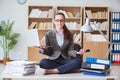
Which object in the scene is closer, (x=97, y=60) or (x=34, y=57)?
(x=97, y=60)

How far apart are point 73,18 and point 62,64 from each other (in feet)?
10.2

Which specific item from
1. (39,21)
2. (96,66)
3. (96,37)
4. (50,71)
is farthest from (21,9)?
(96,66)

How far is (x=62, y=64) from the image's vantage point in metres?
3.82

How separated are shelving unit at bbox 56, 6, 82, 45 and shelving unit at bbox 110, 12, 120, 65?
2.68 ft

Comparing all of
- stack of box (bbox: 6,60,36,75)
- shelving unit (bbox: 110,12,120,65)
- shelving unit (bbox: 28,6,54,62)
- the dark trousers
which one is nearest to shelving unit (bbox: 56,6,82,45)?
shelving unit (bbox: 28,6,54,62)

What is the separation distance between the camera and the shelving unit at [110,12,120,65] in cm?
684

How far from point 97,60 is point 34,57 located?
3482mm

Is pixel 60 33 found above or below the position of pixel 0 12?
below

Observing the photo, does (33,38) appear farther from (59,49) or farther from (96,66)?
(96,66)

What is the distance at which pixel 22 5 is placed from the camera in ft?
23.0

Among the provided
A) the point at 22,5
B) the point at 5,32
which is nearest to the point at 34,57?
the point at 5,32

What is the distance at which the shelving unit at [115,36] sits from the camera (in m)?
6.84

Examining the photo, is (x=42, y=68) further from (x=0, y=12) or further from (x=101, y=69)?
(x=0, y=12)

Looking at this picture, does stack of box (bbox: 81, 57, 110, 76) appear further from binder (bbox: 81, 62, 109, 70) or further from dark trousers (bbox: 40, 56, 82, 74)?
dark trousers (bbox: 40, 56, 82, 74)
